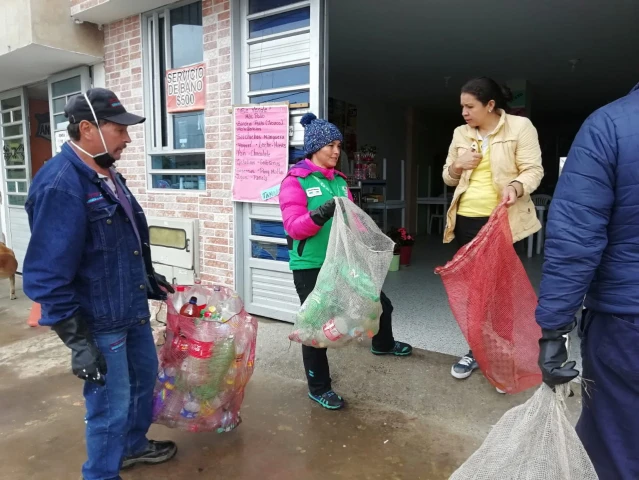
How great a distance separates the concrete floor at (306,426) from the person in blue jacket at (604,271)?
0.99 meters

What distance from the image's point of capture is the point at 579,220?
4.60 ft

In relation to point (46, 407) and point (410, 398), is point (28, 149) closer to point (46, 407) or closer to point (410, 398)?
point (46, 407)

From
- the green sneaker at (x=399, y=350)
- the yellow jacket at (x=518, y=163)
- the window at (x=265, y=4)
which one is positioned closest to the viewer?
the yellow jacket at (x=518, y=163)

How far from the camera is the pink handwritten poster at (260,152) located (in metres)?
3.89

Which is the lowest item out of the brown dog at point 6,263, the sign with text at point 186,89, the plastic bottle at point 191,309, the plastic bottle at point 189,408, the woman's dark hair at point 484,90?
the plastic bottle at point 189,408

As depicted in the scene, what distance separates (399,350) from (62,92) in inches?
199

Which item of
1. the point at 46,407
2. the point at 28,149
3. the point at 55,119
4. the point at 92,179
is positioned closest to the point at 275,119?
the point at 92,179

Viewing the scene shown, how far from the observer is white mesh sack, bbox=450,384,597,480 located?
1.44 metres

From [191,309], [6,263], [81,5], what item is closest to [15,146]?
[6,263]

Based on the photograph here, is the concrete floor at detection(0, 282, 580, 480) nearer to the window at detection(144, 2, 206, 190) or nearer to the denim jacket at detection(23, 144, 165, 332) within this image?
the denim jacket at detection(23, 144, 165, 332)

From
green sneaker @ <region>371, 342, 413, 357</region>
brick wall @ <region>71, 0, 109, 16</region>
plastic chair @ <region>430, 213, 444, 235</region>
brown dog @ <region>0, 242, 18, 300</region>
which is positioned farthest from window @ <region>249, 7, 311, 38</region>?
plastic chair @ <region>430, 213, 444, 235</region>

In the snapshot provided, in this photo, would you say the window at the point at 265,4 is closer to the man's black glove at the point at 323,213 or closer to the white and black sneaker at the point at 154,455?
the man's black glove at the point at 323,213

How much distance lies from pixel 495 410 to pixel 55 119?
5.81 metres

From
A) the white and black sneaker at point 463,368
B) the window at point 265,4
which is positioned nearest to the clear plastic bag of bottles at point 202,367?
the white and black sneaker at point 463,368
